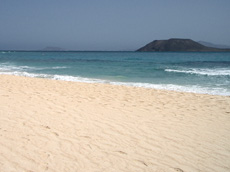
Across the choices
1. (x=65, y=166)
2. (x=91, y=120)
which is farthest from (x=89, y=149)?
(x=91, y=120)

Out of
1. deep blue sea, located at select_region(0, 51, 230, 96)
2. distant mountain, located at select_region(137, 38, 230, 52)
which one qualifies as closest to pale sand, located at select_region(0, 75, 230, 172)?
deep blue sea, located at select_region(0, 51, 230, 96)

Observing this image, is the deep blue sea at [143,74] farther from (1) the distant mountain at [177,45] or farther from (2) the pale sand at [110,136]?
(1) the distant mountain at [177,45]

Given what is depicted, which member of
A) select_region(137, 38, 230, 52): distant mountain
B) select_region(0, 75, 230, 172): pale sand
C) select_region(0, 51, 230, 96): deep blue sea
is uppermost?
select_region(137, 38, 230, 52): distant mountain

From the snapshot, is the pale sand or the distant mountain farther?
the distant mountain

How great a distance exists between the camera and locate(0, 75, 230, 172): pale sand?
300 centimetres

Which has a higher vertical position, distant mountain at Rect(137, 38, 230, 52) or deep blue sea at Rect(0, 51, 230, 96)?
distant mountain at Rect(137, 38, 230, 52)

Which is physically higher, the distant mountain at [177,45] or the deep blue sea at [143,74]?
the distant mountain at [177,45]

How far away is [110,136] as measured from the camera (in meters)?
3.90

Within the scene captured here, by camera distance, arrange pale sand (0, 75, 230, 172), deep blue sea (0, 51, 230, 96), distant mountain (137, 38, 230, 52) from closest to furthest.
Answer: pale sand (0, 75, 230, 172), deep blue sea (0, 51, 230, 96), distant mountain (137, 38, 230, 52)

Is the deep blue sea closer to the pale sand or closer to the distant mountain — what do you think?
the pale sand

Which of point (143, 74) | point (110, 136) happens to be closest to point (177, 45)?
point (143, 74)

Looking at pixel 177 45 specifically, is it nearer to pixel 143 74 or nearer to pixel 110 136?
pixel 143 74

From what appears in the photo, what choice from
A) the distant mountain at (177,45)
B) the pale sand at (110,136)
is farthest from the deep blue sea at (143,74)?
the distant mountain at (177,45)

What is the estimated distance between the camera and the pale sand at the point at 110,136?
300 cm
